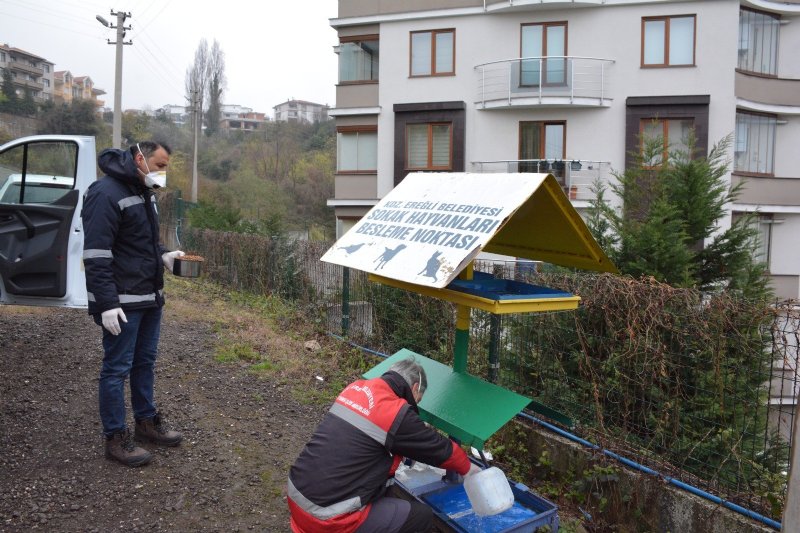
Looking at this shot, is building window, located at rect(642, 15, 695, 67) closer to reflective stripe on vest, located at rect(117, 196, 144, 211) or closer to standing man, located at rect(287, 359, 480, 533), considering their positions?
reflective stripe on vest, located at rect(117, 196, 144, 211)

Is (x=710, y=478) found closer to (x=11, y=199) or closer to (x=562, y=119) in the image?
(x=11, y=199)

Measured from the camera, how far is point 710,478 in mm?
3906

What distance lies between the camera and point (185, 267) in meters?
4.76

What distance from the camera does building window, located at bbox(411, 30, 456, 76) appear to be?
19594 mm

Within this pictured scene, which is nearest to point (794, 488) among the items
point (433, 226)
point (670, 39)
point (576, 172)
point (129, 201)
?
point (433, 226)

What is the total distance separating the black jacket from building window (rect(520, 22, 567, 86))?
16.2m

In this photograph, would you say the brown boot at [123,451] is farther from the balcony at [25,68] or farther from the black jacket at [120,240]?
the balcony at [25,68]

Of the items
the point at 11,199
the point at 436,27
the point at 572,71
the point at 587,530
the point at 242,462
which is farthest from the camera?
the point at 436,27

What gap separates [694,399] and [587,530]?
43.7 inches

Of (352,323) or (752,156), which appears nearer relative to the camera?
(352,323)

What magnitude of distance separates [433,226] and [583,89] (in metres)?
16.3

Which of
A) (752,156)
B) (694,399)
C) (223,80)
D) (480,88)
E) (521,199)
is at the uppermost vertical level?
(223,80)

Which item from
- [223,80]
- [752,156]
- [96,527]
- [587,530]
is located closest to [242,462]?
[96,527]

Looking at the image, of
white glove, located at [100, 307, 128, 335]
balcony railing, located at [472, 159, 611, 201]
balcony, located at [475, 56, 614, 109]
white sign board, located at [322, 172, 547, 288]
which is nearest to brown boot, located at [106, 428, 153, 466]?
white glove, located at [100, 307, 128, 335]
